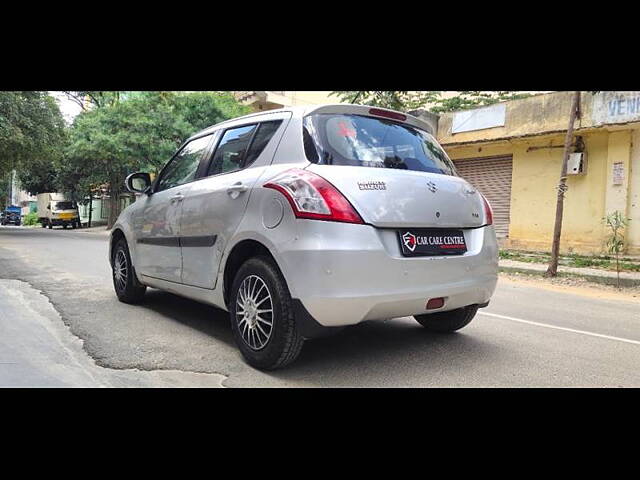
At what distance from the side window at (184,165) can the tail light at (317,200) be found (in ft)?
5.23

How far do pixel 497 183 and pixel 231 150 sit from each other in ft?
40.8

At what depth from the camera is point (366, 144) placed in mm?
3342

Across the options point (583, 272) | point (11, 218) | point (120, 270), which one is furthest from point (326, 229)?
point (11, 218)

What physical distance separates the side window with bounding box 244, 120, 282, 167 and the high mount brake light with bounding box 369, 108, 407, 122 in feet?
2.18

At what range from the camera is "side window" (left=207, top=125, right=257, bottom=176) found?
382 centimetres

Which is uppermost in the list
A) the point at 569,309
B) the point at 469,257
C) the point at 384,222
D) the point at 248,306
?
the point at 384,222

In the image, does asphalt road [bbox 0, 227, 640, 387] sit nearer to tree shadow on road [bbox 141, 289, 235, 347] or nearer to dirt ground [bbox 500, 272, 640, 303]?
tree shadow on road [bbox 141, 289, 235, 347]

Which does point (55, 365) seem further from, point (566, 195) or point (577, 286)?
point (566, 195)

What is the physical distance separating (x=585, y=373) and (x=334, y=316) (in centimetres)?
193

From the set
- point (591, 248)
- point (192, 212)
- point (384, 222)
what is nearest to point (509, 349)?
point (384, 222)

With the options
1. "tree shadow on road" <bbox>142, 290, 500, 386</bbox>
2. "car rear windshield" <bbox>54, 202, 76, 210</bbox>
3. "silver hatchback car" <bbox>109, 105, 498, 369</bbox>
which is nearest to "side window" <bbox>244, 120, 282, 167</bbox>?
"silver hatchback car" <bbox>109, 105, 498, 369</bbox>

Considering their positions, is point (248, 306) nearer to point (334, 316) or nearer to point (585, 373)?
point (334, 316)

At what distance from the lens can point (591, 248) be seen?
1258 centimetres

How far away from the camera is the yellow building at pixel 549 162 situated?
11.9m
